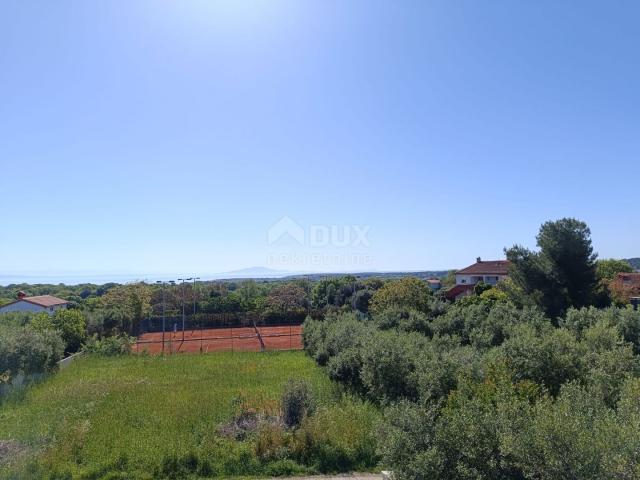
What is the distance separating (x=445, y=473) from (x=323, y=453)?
3537 millimetres

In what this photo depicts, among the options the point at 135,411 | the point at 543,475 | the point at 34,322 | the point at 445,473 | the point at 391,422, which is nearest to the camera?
the point at 543,475

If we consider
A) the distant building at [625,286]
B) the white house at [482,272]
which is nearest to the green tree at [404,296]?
the distant building at [625,286]

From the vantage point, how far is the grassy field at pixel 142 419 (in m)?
6.77

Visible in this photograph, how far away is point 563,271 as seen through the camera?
19.6m

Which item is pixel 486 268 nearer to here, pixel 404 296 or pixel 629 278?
pixel 629 278

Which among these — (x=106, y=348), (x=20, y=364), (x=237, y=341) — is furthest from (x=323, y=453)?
(x=237, y=341)

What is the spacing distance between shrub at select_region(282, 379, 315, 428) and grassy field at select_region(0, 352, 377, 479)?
430 millimetres

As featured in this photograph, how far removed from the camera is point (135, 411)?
30.9ft

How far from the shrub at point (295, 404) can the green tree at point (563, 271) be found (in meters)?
15.4

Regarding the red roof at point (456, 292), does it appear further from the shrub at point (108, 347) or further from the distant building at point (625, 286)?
the shrub at point (108, 347)

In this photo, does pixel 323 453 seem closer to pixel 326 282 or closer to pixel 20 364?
pixel 20 364

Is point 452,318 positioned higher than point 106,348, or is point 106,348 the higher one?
point 452,318

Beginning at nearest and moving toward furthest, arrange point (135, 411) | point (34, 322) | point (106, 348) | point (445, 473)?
point (445, 473), point (135, 411), point (34, 322), point (106, 348)

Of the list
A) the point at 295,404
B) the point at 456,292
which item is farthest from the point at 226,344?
the point at 456,292
